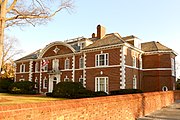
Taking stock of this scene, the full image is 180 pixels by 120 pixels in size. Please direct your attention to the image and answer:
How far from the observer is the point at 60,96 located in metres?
25.8

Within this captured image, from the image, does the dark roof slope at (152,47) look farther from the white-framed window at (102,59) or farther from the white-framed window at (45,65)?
the white-framed window at (45,65)

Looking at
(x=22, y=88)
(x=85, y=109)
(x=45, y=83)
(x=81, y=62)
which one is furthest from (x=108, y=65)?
(x=85, y=109)

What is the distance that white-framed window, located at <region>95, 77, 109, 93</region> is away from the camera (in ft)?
84.0

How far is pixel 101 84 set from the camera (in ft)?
85.8

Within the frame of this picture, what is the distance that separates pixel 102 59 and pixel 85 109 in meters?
19.3

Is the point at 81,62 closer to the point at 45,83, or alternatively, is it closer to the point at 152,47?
the point at 45,83

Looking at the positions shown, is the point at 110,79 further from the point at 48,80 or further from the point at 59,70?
the point at 48,80

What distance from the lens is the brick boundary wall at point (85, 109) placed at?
5.17 m

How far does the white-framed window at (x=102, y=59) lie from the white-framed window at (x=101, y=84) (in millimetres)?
2022

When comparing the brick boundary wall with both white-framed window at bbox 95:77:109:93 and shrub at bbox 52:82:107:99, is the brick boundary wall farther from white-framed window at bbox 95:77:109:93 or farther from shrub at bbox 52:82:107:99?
white-framed window at bbox 95:77:109:93

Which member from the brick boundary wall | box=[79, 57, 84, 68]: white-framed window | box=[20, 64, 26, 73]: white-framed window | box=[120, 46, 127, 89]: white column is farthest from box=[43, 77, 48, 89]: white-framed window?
the brick boundary wall

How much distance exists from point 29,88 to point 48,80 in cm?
355

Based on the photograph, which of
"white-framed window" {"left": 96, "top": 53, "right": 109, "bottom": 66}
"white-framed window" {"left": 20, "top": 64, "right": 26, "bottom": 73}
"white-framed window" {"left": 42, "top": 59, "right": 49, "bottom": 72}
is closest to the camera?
"white-framed window" {"left": 96, "top": 53, "right": 109, "bottom": 66}

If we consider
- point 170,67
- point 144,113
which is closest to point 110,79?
point 170,67
